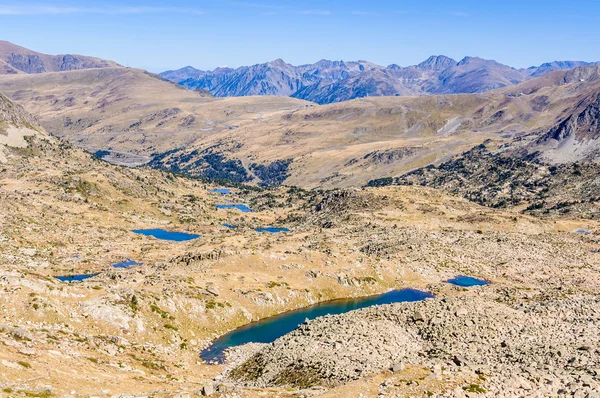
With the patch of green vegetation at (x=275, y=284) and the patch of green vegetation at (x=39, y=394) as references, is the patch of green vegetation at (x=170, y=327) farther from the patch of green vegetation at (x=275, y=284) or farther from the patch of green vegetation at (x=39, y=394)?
the patch of green vegetation at (x=39, y=394)

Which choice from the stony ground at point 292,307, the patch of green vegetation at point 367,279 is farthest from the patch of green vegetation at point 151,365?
the patch of green vegetation at point 367,279

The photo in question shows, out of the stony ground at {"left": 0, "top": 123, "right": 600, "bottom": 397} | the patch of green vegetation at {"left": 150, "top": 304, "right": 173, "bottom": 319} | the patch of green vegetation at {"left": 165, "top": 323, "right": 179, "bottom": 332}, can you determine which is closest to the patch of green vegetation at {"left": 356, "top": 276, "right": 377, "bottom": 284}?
the stony ground at {"left": 0, "top": 123, "right": 600, "bottom": 397}

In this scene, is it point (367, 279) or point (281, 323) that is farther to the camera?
point (367, 279)

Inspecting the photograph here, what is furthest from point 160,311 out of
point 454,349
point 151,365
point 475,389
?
point 475,389

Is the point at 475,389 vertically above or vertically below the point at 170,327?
above

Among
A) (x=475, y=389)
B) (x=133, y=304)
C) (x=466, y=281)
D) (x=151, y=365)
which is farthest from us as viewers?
(x=466, y=281)

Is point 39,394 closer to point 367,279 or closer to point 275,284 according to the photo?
point 275,284
